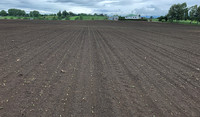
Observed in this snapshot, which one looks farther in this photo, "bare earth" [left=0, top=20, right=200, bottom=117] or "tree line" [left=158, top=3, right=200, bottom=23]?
"tree line" [left=158, top=3, right=200, bottom=23]

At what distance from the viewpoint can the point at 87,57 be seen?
9547 mm

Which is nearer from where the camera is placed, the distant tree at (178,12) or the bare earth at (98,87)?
the bare earth at (98,87)

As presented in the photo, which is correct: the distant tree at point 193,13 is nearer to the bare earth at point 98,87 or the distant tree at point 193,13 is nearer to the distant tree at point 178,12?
the distant tree at point 178,12

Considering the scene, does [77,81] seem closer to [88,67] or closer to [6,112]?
[88,67]

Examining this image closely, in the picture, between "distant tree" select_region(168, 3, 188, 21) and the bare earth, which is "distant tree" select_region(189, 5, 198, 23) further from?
the bare earth

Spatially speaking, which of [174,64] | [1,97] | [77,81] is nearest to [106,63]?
[77,81]

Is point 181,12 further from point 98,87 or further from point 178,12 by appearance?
point 98,87

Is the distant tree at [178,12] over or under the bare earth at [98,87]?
over

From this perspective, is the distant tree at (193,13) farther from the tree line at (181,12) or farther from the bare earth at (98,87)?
the bare earth at (98,87)

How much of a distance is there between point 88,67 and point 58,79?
1.99 m

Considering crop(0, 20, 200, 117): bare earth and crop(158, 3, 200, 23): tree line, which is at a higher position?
crop(158, 3, 200, 23): tree line

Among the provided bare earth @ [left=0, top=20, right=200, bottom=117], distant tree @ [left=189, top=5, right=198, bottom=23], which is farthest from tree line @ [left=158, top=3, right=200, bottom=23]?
bare earth @ [left=0, top=20, right=200, bottom=117]

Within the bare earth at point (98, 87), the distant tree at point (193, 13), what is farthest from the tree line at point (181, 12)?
the bare earth at point (98, 87)

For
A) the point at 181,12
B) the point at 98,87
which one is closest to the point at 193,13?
the point at 181,12
